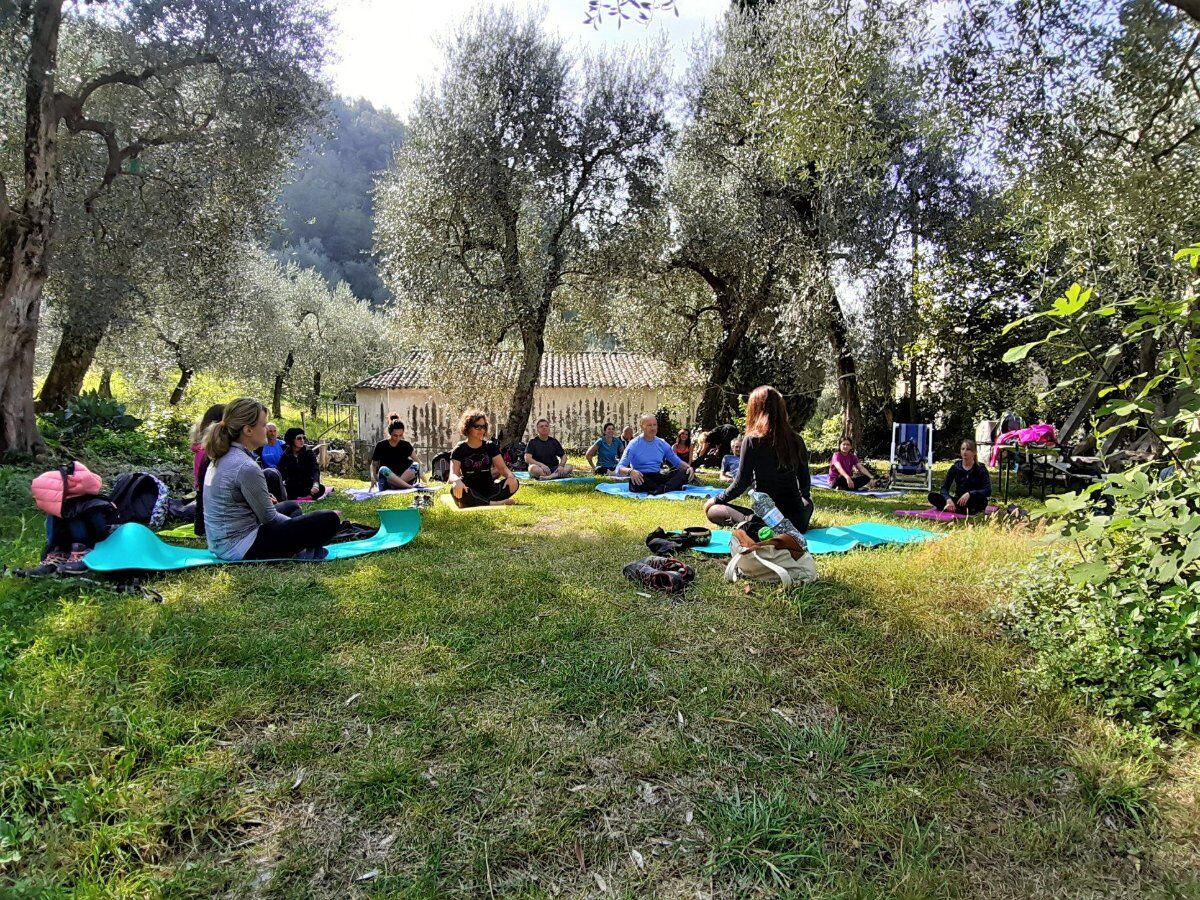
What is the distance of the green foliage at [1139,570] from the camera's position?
101 inches

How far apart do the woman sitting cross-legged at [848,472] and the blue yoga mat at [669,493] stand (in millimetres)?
2470

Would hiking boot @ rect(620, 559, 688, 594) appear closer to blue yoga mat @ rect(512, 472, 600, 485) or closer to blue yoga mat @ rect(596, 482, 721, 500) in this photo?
blue yoga mat @ rect(596, 482, 721, 500)

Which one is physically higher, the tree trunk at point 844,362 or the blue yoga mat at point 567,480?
the tree trunk at point 844,362

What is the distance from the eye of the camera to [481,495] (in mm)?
8258

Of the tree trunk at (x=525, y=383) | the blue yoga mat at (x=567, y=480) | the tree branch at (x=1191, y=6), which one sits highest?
A: the tree branch at (x=1191, y=6)

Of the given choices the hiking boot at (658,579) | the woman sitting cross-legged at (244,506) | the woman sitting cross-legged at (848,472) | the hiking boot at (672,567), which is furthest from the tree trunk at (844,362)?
the woman sitting cross-legged at (244,506)

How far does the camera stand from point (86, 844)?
205 centimetres

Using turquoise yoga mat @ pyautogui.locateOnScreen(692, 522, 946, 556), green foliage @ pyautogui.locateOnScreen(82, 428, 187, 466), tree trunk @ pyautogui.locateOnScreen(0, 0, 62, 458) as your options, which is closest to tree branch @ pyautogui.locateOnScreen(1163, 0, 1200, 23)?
turquoise yoga mat @ pyautogui.locateOnScreen(692, 522, 946, 556)

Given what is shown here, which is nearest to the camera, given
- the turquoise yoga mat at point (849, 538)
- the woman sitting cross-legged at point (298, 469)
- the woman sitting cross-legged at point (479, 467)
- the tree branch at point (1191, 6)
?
the tree branch at point (1191, 6)

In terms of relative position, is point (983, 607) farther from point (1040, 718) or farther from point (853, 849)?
point (853, 849)

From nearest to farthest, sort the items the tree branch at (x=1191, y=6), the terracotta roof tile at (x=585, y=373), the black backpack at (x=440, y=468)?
1. the tree branch at (x=1191, y=6)
2. the black backpack at (x=440, y=468)
3. the terracotta roof tile at (x=585, y=373)

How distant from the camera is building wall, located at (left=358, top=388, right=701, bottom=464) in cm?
2025

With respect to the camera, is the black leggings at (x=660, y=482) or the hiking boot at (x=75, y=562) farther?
the black leggings at (x=660, y=482)

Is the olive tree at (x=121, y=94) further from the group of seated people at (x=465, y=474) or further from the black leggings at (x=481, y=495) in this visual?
the black leggings at (x=481, y=495)
